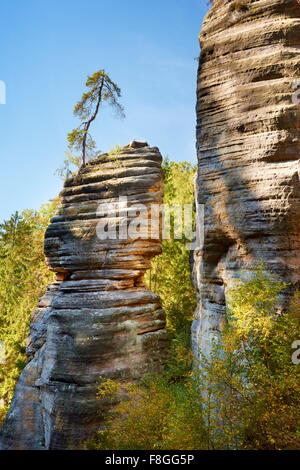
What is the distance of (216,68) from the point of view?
10.2 meters

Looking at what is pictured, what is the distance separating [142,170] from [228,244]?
6.65 m

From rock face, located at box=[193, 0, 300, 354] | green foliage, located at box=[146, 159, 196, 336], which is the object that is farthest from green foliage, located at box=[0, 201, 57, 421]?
rock face, located at box=[193, 0, 300, 354]

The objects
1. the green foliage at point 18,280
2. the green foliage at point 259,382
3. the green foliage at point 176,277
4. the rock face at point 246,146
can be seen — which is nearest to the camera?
the green foliage at point 259,382

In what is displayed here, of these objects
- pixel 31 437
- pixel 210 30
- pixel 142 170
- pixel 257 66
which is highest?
pixel 210 30

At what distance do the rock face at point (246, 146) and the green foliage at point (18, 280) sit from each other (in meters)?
16.5

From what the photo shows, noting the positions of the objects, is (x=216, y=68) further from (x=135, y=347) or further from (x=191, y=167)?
(x=191, y=167)

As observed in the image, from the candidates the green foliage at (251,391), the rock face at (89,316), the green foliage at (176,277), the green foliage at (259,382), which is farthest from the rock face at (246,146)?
the green foliage at (176,277)

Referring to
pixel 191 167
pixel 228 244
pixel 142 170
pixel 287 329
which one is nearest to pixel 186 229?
pixel 142 170

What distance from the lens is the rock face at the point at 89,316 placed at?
481 inches

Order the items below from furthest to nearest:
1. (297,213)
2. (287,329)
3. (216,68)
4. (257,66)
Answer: (216,68) → (257,66) → (297,213) → (287,329)

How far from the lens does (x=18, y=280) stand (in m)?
24.5

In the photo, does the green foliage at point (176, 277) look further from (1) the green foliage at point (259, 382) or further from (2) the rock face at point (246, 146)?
(1) the green foliage at point (259, 382)

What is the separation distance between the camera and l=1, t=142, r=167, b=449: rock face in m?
12.2
